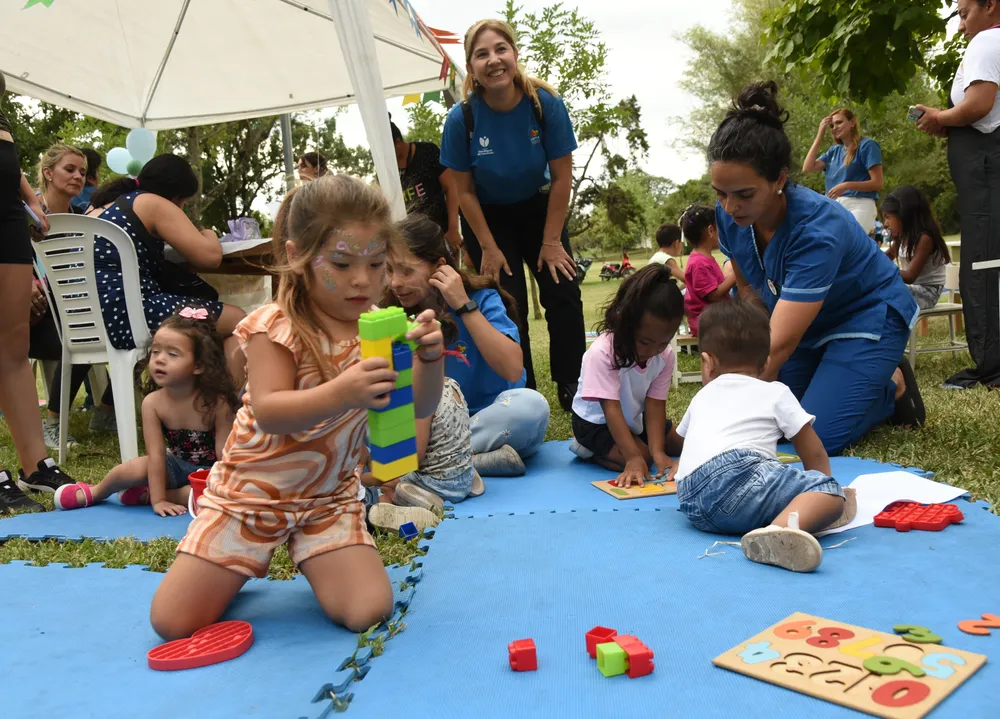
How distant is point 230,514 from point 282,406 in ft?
1.32

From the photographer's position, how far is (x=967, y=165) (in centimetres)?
475

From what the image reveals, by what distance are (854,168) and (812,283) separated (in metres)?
4.61

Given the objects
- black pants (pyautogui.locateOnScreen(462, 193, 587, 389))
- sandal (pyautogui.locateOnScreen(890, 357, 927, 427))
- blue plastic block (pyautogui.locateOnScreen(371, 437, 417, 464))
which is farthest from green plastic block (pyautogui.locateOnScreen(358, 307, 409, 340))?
sandal (pyautogui.locateOnScreen(890, 357, 927, 427))

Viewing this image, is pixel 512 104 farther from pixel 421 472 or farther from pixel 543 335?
pixel 543 335

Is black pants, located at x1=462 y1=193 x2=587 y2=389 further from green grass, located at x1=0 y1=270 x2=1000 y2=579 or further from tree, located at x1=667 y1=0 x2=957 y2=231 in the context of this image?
tree, located at x1=667 y1=0 x2=957 y2=231

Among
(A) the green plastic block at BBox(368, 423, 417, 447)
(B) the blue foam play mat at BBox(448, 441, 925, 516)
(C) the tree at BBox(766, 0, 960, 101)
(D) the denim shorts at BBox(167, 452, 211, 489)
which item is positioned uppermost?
(C) the tree at BBox(766, 0, 960, 101)

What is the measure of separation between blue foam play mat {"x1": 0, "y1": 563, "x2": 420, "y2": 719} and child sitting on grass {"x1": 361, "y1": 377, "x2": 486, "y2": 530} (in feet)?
2.25

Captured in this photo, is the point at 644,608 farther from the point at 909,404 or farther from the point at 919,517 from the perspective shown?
the point at 909,404

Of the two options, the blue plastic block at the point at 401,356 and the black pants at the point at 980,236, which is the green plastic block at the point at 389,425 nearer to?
the blue plastic block at the point at 401,356

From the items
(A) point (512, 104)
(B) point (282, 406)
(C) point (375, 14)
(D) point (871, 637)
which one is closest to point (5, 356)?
(B) point (282, 406)

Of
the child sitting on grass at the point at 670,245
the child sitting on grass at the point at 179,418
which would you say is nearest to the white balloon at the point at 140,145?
the child sitting on grass at the point at 179,418

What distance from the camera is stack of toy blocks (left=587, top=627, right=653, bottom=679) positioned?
1.64 meters

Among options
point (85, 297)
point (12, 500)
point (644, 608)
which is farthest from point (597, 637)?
point (85, 297)

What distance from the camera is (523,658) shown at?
170cm
